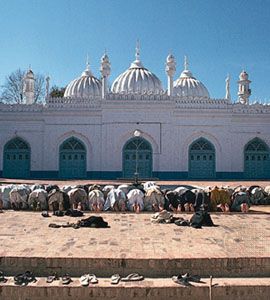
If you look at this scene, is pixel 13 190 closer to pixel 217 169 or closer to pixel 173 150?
pixel 173 150

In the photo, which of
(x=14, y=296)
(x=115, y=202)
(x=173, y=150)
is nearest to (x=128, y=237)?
(x=14, y=296)

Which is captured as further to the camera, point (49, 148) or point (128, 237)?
point (49, 148)

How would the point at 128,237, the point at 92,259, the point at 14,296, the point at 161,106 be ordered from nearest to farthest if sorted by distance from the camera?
1. the point at 14,296
2. the point at 92,259
3. the point at 128,237
4. the point at 161,106

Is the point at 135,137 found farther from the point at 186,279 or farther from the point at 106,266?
the point at 186,279

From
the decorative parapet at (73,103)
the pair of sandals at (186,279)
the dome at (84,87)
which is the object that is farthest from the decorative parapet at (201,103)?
the pair of sandals at (186,279)

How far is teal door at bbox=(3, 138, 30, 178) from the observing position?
74.4 ft

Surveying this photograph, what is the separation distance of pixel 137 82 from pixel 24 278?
19.1 meters

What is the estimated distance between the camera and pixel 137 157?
22281 mm

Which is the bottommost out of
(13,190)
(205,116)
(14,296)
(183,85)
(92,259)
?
(14,296)

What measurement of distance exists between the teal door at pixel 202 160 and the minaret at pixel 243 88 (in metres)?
5.97

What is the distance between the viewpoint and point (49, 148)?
73.4ft

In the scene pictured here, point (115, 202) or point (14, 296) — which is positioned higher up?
point (115, 202)

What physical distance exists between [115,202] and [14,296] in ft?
17.2

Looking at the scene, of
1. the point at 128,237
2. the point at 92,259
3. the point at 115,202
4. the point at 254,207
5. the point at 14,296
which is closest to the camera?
the point at 14,296
